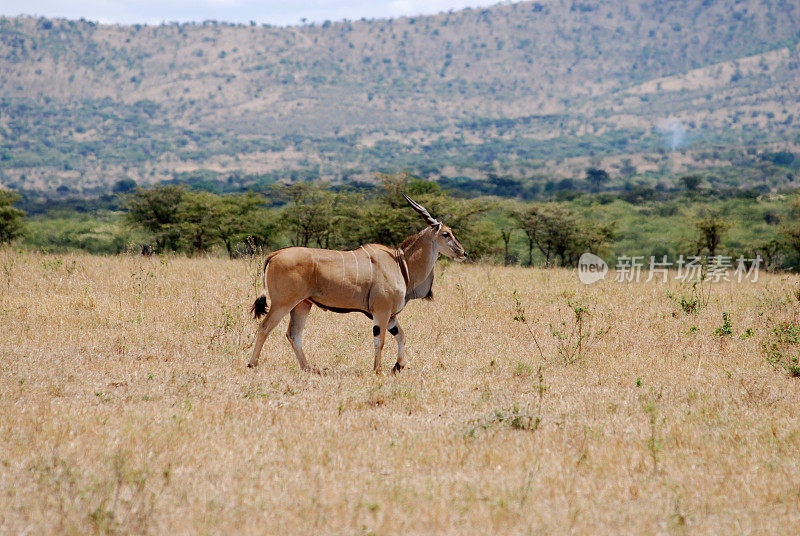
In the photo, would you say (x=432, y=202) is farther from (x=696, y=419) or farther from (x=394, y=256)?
(x=696, y=419)

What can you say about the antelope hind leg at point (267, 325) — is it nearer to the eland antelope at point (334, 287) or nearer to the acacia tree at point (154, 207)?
the eland antelope at point (334, 287)

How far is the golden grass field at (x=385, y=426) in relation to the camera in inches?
Result: 199

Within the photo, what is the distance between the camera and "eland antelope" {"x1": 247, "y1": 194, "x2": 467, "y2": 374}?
8758mm

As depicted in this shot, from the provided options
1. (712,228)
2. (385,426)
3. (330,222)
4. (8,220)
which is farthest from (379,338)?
(8,220)

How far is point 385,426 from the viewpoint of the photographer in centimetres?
696

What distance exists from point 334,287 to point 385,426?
2376 millimetres

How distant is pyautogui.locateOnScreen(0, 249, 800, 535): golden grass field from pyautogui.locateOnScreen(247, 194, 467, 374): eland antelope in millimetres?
534

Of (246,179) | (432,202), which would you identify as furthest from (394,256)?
(246,179)

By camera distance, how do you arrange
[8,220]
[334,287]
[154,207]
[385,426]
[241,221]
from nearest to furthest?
[385,426] < [334,287] < [241,221] < [8,220] < [154,207]

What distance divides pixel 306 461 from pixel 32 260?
12.7 metres

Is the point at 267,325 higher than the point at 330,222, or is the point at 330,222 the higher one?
the point at 267,325

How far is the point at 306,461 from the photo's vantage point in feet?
19.5

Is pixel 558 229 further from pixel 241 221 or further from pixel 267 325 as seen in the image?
pixel 267 325

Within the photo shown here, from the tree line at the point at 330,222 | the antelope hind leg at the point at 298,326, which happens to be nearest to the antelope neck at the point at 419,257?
the antelope hind leg at the point at 298,326
